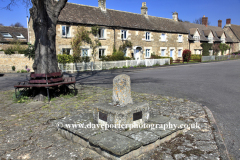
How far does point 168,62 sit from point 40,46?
23170 mm

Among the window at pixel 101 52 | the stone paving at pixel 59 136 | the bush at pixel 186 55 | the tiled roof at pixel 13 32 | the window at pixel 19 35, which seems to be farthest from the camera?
the window at pixel 19 35

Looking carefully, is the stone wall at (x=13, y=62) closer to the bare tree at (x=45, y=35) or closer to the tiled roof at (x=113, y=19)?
the tiled roof at (x=113, y=19)

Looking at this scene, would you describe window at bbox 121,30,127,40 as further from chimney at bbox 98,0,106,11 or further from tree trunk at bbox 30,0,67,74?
tree trunk at bbox 30,0,67,74

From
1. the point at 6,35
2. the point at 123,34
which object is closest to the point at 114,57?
the point at 123,34

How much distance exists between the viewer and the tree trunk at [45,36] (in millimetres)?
7172

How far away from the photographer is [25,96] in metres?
7.64

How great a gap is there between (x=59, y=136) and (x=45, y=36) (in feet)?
15.1

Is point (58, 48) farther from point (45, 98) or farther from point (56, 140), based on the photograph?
point (56, 140)

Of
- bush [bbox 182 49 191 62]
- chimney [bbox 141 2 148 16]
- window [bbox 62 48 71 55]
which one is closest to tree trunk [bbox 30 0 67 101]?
window [bbox 62 48 71 55]

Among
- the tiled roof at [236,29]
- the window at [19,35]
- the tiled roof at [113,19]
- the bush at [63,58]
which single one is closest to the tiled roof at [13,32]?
the window at [19,35]

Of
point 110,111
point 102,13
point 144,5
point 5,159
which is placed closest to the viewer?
point 5,159

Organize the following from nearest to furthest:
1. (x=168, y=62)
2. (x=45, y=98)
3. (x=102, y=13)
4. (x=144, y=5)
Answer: (x=45, y=98) → (x=102, y=13) → (x=168, y=62) → (x=144, y=5)

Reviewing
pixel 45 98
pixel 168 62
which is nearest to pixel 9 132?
pixel 45 98

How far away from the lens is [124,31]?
2614 centimetres
